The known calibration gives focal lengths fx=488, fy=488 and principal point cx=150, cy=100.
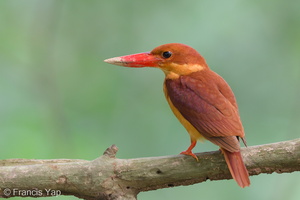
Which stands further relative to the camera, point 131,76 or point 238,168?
point 131,76

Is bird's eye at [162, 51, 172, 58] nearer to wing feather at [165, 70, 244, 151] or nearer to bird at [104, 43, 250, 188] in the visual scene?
bird at [104, 43, 250, 188]

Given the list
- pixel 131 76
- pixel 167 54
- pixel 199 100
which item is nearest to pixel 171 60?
pixel 167 54

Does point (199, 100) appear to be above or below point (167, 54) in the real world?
below

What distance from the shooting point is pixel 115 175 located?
6.74ft

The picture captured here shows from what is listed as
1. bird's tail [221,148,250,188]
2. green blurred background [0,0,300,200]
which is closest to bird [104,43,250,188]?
bird's tail [221,148,250,188]

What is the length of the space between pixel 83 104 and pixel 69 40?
410 millimetres

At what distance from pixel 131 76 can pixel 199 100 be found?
72 centimetres

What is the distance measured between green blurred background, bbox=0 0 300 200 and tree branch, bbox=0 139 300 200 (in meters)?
0.41

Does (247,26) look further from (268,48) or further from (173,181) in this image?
(173,181)

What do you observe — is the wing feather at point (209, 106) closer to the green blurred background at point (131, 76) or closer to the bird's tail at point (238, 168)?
the bird's tail at point (238, 168)

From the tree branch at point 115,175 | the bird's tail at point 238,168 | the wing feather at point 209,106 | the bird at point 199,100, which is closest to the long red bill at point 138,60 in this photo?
the bird at point 199,100

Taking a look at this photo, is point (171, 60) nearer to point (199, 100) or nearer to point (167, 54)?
point (167, 54)

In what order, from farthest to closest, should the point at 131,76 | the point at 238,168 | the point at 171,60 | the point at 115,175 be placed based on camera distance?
the point at 131,76, the point at 171,60, the point at 115,175, the point at 238,168

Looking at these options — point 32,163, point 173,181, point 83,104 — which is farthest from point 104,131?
point 173,181
